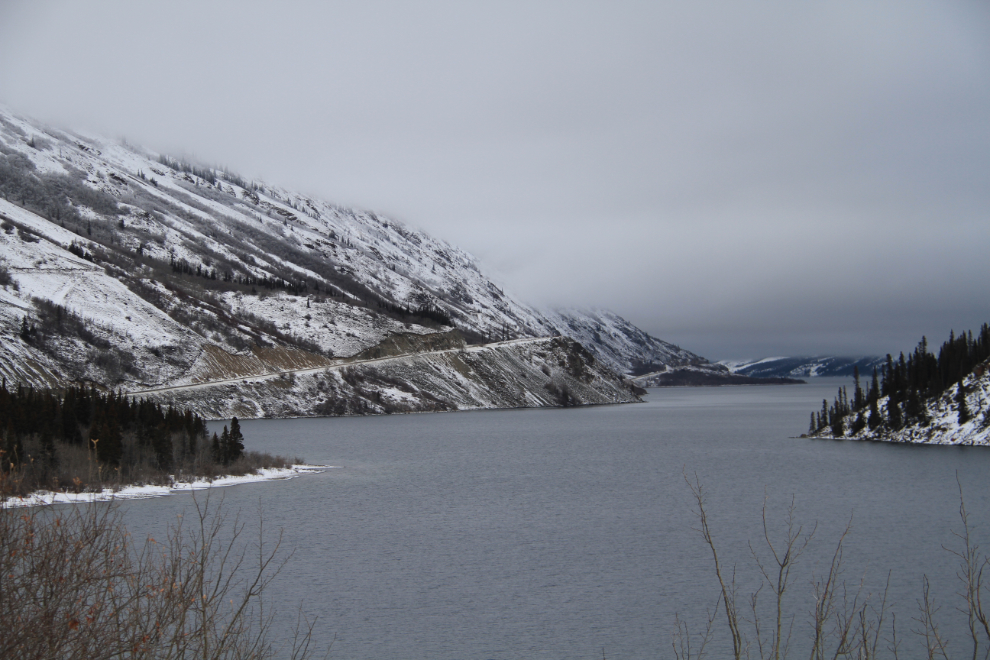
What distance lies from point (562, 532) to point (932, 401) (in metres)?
66.2

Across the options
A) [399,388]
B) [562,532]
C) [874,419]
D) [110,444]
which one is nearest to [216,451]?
[110,444]

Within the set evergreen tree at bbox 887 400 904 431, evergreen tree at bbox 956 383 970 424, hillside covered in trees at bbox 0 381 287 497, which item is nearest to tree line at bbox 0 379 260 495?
hillside covered in trees at bbox 0 381 287 497

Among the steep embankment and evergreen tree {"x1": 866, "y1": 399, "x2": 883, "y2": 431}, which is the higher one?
the steep embankment

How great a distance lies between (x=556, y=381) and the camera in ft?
647

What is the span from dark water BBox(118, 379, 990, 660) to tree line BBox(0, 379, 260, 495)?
18.6 feet

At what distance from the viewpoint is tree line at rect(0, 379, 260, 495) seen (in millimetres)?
50259

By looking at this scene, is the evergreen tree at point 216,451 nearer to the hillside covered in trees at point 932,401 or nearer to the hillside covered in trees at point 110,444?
the hillside covered in trees at point 110,444

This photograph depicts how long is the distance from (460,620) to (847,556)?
62.0ft

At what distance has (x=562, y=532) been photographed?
4216 centimetres

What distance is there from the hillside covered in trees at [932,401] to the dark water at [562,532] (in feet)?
11.7

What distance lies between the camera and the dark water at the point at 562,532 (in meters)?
26.8

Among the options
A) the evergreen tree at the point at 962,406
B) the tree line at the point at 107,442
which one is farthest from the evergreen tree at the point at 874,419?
the tree line at the point at 107,442

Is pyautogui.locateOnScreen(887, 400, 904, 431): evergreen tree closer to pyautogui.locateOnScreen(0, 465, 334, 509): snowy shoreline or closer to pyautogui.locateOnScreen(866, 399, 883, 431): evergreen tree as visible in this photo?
pyautogui.locateOnScreen(866, 399, 883, 431): evergreen tree

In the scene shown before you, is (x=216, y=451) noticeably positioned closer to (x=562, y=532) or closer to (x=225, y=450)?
(x=225, y=450)
